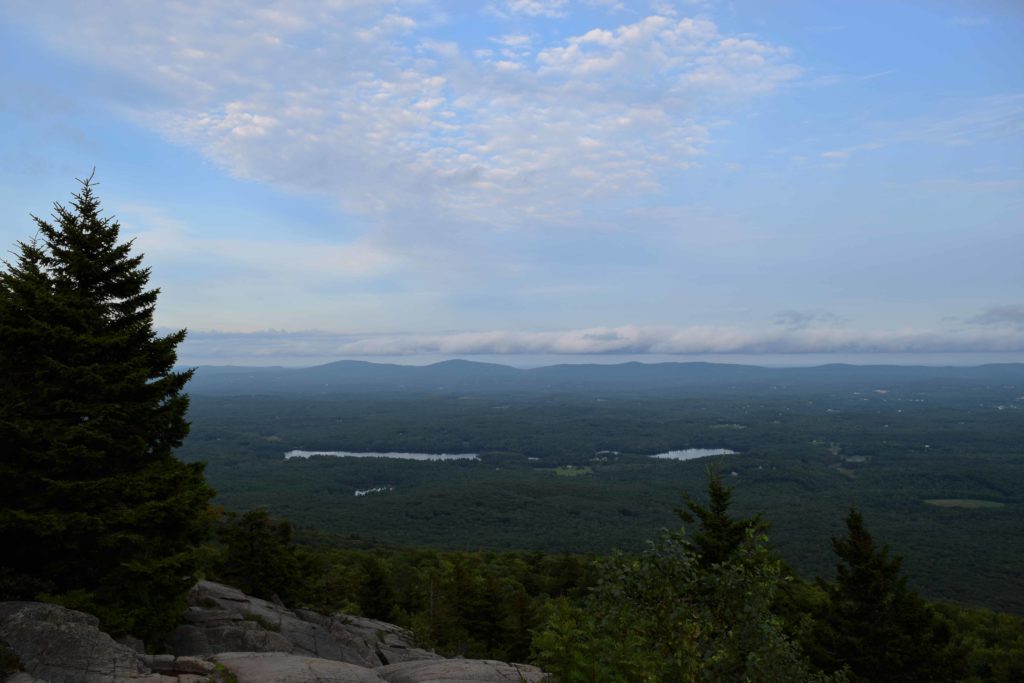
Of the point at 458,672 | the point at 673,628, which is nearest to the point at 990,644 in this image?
the point at 458,672

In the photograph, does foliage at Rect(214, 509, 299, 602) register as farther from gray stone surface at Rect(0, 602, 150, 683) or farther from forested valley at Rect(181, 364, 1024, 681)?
gray stone surface at Rect(0, 602, 150, 683)

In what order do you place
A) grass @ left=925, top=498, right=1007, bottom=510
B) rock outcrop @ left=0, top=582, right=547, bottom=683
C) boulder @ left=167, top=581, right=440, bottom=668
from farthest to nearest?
grass @ left=925, top=498, right=1007, bottom=510
boulder @ left=167, top=581, right=440, bottom=668
rock outcrop @ left=0, top=582, right=547, bottom=683

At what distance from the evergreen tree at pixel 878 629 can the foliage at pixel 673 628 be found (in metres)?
14.3

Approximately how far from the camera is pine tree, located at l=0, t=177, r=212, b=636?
1418 cm

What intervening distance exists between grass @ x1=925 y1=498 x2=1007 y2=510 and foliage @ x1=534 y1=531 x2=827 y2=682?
166 metres

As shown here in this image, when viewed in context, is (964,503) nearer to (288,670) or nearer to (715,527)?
(715,527)

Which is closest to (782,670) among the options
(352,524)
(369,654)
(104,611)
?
(104,611)

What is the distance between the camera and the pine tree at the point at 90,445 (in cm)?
1418

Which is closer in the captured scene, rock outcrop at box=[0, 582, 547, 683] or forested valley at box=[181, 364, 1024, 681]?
forested valley at box=[181, 364, 1024, 681]

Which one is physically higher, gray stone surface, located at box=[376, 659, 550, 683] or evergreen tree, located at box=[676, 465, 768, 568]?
evergreen tree, located at box=[676, 465, 768, 568]

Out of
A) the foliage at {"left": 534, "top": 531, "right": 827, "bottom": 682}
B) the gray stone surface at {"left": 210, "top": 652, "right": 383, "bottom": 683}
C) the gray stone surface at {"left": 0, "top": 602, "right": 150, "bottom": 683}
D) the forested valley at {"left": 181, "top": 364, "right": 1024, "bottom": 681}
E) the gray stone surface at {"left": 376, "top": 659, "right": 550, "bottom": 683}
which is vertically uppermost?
the foliage at {"left": 534, "top": 531, "right": 827, "bottom": 682}

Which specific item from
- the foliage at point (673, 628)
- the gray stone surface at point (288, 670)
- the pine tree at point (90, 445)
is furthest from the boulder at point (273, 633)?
the foliage at point (673, 628)

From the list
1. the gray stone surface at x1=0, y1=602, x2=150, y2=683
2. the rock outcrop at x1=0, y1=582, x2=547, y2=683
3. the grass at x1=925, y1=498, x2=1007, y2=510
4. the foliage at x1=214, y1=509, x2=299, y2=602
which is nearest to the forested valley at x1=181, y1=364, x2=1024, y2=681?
the foliage at x1=214, y1=509, x2=299, y2=602

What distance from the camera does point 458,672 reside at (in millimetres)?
13086
